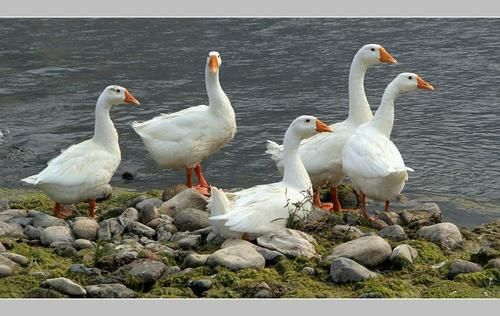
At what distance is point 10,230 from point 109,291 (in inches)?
99.9

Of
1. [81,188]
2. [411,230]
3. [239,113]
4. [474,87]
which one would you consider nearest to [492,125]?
[474,87]

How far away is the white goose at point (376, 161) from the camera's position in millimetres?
10727

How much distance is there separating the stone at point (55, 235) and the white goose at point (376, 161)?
3.25 m

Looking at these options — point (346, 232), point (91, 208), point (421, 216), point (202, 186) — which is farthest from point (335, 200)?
point (91, 208)

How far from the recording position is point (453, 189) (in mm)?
13109

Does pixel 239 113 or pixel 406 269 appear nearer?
pixel 406 269

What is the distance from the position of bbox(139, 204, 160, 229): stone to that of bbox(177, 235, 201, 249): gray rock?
86 centimetres

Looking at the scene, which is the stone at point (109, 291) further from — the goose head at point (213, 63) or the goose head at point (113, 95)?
the goose head at point (213, 63)

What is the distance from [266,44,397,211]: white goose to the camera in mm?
11805

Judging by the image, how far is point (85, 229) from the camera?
1054cm

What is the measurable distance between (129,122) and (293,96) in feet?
10.2

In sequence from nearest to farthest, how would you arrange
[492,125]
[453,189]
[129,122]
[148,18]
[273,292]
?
[273,292]
[453,189]
[492,125]
[129,122]
[148,18]

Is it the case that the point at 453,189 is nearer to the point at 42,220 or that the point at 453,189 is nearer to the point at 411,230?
the point at 411,230

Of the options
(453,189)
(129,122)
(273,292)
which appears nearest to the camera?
(273,292)
